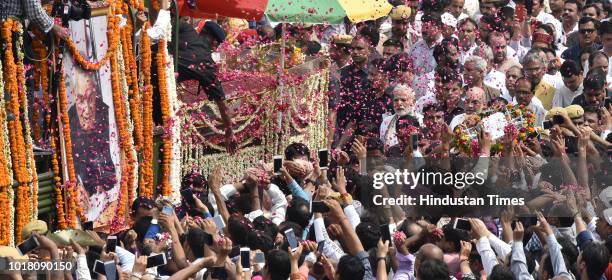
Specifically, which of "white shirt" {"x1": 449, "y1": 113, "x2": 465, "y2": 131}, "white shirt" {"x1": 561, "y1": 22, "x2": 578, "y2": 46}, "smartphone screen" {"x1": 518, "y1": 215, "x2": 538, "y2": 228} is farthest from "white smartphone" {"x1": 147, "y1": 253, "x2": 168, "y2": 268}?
"white shirt" {"x1": 561, "y1": 22, "x2": 578, "y2": 46}

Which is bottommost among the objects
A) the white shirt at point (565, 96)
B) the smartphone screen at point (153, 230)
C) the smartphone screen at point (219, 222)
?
the smartphone screen at point (153, 230)

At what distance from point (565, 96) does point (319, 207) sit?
17.3 feet

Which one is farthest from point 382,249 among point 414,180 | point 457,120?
point 457,120

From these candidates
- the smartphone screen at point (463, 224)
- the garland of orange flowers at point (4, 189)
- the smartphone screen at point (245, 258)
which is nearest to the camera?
the smartphone screen at point (245, 258)

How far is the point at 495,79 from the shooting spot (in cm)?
1872

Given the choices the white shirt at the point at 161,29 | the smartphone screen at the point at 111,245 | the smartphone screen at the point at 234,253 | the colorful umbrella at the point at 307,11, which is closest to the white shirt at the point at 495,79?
the colorful umbrella at the point at 307,11

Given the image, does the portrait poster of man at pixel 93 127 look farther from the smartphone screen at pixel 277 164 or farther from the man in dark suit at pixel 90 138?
the smartphone screen at pixel 277 164

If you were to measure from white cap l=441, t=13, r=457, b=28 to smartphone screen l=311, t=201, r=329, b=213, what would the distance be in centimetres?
759

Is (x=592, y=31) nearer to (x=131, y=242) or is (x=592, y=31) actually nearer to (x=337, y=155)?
(x=337, y=155)

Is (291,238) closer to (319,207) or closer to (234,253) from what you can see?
(234,253)

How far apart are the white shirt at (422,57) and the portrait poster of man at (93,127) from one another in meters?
4.41

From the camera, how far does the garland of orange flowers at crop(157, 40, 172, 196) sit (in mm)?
16500

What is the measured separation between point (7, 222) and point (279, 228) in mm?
2193

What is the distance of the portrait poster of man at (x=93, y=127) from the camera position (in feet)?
50.1
